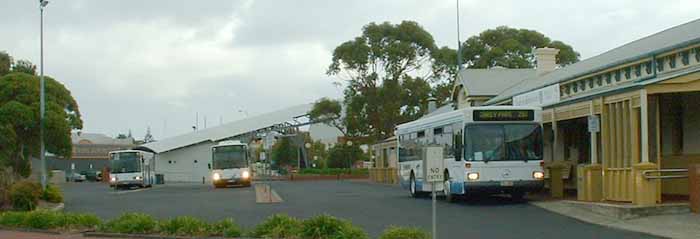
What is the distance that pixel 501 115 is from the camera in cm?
2502

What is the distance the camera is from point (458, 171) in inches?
996

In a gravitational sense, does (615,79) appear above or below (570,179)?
above

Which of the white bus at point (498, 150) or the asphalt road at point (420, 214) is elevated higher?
the white bus at point (498, 150)

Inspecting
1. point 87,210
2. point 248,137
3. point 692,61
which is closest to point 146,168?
point 248,137

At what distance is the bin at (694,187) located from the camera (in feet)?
61.4

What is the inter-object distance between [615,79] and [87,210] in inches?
656

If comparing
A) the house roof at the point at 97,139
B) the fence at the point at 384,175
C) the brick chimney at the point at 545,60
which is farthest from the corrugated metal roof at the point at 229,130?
the brick chimney at the point at 545,60

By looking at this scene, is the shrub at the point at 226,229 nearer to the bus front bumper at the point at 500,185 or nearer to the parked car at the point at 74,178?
the bus front bumper at the point at 500,185

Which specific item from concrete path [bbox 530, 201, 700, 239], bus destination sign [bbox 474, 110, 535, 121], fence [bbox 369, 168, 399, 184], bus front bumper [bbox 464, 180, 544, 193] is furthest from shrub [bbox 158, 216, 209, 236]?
fence [bbox 369, 168, 399, 184]

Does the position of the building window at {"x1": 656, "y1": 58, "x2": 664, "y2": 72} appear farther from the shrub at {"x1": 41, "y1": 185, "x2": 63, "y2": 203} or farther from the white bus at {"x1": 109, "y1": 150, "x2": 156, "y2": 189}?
the white bus at {"x1": 109, "y1": 150, "x2": 156, "y2": 189}

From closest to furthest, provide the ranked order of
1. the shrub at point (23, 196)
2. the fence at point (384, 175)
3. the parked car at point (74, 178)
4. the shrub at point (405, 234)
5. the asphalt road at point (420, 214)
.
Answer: the shrub at point (405, 234), the asphalt road at point (420, 214), the shrub at point (23, 196), the fence at point (384, 175), the parked car at point (74, 178)

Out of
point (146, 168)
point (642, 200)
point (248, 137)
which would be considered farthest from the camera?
point (248, 137)

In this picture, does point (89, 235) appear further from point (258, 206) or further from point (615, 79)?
point (615, 79)

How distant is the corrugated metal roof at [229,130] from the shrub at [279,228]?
62.3 metres
